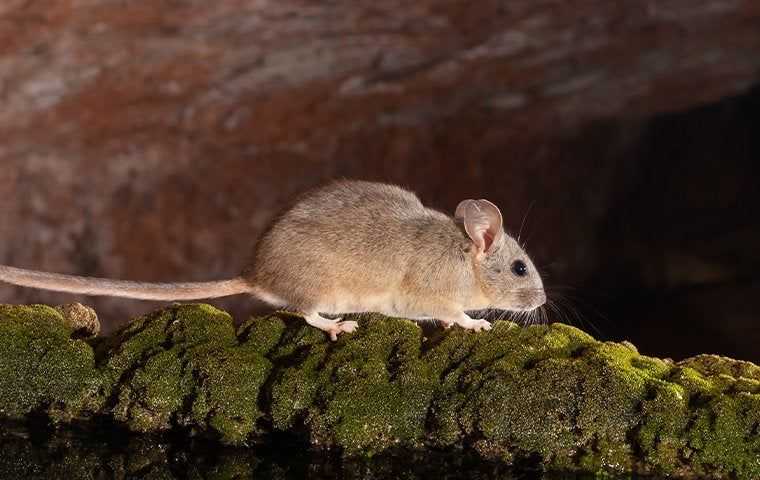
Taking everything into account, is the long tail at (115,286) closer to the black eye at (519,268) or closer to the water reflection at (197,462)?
the water reflection at (197,462)

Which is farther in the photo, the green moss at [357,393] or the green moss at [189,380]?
the green moss at [189,380]

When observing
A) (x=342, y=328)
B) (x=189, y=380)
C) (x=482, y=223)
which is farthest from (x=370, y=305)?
(x=189, y=380)

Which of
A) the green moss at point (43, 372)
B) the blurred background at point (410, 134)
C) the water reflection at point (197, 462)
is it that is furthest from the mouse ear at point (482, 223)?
the blurred background at point (410, 134)

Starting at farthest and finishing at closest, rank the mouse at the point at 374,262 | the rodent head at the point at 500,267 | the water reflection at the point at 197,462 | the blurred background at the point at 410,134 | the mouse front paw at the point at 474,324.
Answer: the blurred background at the point at 410,134 < the rodent head at the point at 500,267 < the mouse at the point at 374,262 < the mouse front paw at the point at 474,324 < the water reflection at the point at 197,462

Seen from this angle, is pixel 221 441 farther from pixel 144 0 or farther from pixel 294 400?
pixel 144 0

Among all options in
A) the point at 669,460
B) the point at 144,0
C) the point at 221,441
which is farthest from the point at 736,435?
the point at 144,0

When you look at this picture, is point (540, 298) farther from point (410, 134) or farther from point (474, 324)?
point (410, 134)
